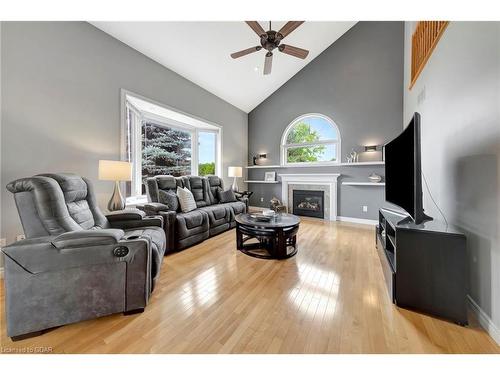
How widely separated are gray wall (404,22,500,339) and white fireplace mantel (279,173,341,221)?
2.33m

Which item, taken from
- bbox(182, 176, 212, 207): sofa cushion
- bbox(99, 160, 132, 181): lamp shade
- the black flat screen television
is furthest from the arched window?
bbox(99, 160, 132, 181): lamp shade

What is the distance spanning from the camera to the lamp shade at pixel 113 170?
2332mm

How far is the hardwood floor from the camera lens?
44.8 inches

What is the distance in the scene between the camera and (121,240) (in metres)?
1.38

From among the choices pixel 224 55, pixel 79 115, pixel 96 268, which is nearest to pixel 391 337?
pixel 96 268

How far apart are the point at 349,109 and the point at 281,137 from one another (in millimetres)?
1712

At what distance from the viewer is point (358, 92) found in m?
4.33

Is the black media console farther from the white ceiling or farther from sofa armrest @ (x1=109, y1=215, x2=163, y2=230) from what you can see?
the white ceiling

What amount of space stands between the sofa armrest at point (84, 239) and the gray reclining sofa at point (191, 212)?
3.86 feet

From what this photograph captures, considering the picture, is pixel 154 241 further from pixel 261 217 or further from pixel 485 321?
pixel 485 321

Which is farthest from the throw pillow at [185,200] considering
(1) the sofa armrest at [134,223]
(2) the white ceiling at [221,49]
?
(2) the white ceiling at [221,49]

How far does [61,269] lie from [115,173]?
1.39 m

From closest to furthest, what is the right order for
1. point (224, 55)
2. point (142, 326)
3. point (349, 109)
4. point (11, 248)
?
point (11, 248)
point (142, 326)
point (224, 55)
point (349, 109)
